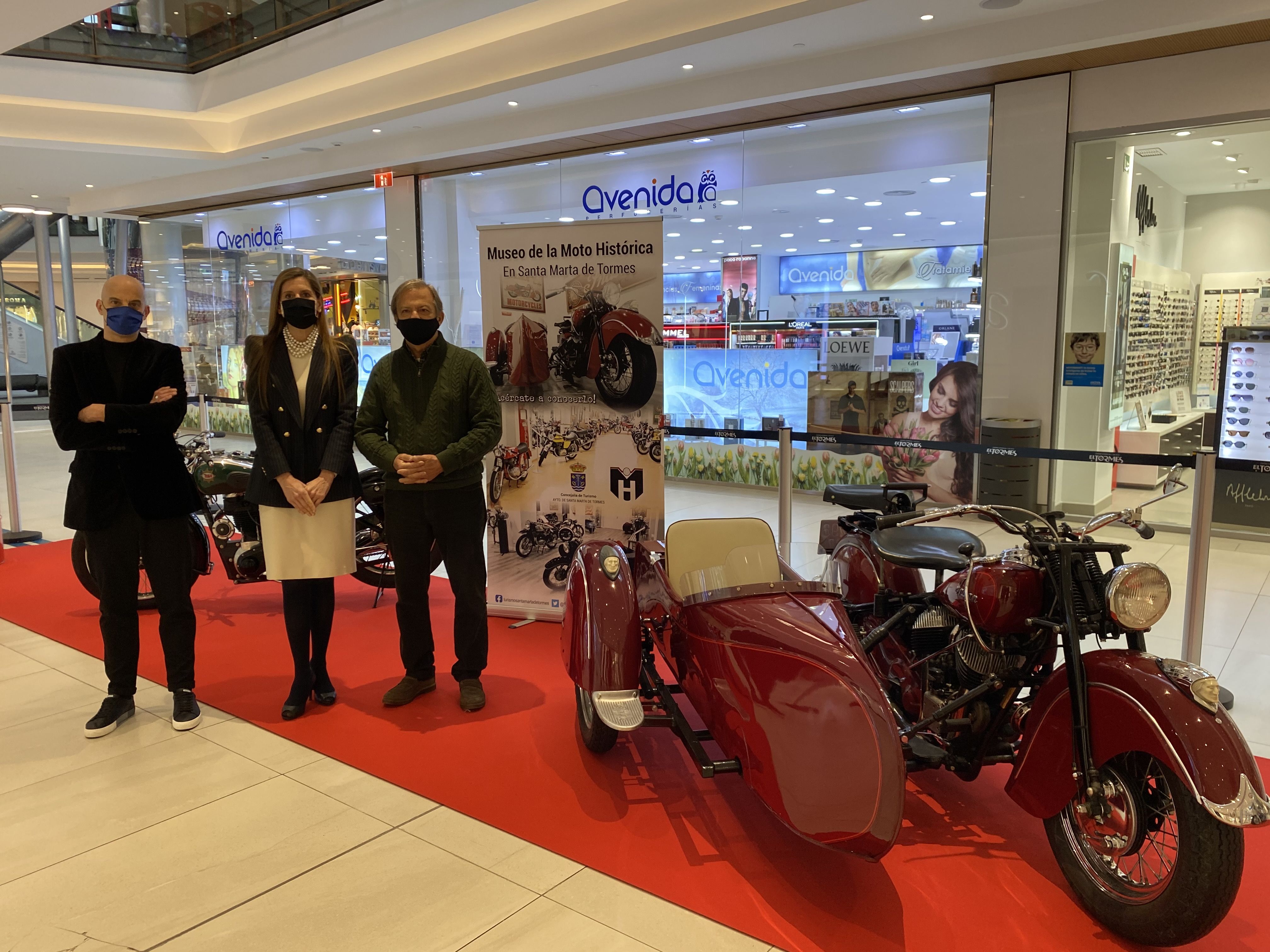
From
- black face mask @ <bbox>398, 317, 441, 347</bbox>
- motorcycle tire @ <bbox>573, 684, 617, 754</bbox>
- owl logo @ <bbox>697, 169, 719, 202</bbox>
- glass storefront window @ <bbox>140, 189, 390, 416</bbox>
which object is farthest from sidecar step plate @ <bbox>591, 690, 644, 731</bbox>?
glass storefront window @ <bbox>140, 189, 390, 416</bbox>

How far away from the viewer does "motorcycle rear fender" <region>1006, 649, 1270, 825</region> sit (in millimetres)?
1835

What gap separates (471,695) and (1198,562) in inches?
113

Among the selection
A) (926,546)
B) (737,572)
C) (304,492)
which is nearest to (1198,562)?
(926,546)

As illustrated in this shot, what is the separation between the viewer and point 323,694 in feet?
11.6

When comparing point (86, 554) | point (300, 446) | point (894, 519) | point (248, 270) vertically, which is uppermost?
point (248, 270)

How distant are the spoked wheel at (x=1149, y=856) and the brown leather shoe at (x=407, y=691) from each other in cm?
235

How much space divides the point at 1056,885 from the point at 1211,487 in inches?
70.1

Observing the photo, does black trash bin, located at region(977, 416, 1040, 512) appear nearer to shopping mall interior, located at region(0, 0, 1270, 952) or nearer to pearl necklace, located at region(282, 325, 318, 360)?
Result: shopping mall interior, located at region(0, 0, 1270, 952)

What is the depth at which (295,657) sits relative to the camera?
3.43 meters

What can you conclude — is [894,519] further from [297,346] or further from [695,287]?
[695,287]

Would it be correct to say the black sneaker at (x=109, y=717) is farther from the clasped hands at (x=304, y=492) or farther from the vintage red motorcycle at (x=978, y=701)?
the vintage red motorcycle at (x=978, y=701)

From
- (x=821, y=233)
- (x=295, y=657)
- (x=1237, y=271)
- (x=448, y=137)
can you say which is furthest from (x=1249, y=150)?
(x=295, y=657)

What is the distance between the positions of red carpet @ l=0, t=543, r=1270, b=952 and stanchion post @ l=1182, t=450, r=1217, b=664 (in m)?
0.91

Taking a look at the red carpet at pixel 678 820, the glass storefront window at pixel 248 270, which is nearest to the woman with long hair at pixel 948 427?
the red carpet at pixel 678 820
